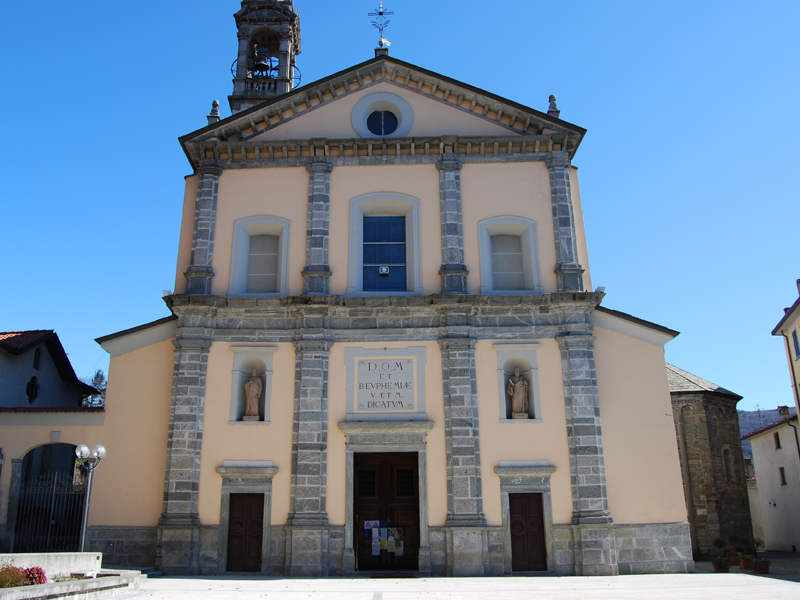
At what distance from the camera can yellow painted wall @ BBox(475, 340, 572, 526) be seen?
54.1 feet

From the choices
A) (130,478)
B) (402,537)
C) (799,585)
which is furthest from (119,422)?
(799,585)

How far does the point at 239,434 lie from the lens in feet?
56.0

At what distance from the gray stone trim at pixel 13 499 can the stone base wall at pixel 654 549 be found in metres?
15.2

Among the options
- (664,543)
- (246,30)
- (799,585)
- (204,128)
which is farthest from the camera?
(246,30)

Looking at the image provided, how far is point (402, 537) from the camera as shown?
16.6 metres

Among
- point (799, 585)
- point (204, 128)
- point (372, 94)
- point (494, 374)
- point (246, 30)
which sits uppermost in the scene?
point (246, 30)

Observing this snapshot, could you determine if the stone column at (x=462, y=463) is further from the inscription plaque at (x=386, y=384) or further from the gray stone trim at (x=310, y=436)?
the gray stone trim at (x=310, y=436)

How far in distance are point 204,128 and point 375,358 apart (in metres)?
8.46

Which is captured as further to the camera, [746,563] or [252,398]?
[746,563]

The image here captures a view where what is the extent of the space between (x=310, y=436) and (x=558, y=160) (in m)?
10.5

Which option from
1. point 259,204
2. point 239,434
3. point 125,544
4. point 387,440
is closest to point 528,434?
point 387,440

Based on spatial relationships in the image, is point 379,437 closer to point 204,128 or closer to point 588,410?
point 588,410

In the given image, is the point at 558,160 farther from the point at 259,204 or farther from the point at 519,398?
the point at 259,204

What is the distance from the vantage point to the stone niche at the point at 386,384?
17.2 meters
